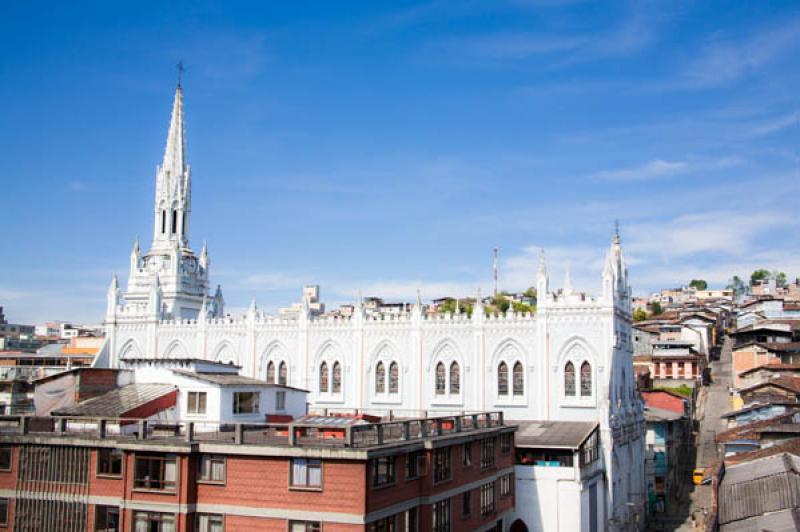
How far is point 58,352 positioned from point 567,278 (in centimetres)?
7185

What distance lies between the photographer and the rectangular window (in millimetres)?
33188

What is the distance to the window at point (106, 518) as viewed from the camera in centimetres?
3142

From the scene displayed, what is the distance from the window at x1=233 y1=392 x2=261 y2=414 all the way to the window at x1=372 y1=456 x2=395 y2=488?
494 inches

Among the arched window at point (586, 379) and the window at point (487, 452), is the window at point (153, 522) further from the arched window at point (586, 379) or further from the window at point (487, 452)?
the arched window at point (586, 379)

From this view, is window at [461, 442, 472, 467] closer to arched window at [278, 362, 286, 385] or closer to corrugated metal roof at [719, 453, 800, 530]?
corrugated metal roof at [719, 453, 800, 530]

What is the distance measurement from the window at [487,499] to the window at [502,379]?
1473cm

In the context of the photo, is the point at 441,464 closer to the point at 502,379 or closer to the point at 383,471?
the point at 383,471

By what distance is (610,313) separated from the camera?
52.9 meters

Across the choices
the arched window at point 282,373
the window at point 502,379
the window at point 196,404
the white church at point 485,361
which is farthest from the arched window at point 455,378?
the window at point 196,404

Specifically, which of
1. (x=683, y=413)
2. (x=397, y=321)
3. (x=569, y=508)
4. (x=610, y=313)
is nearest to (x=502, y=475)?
(x=569, y=508)

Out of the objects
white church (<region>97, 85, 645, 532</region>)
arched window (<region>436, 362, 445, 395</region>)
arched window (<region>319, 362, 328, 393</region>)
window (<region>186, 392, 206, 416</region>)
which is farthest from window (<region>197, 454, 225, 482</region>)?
arched window (<region>319, 362, 328, 393</region>)

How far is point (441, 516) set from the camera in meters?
34.9

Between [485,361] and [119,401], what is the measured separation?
25.6 m

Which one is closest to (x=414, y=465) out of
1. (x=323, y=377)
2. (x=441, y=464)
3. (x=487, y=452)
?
(x=441, y=464)
